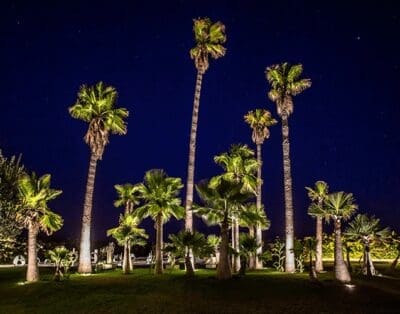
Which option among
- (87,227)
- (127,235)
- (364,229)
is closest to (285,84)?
(364,229)

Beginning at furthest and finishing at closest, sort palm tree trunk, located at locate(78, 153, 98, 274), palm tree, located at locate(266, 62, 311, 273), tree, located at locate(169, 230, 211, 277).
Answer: palm tree, located at locate(266, 62, 311, 273) < palm tree trunk, located at locate(78, 153, 98, 274) < tree, located at locate(169, 230, 211, 277)

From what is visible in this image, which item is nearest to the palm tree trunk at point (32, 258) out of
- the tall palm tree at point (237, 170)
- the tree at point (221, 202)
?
the tree at point (221, 202)

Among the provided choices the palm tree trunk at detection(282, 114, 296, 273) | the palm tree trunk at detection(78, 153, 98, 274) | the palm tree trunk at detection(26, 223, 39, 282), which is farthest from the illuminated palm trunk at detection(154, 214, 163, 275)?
the palm tree trunk at detection(282, 114, 296, 273)

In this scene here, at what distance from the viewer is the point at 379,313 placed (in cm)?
2044

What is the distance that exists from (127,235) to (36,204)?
9.86m

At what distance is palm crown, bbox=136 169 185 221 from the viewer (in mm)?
36594

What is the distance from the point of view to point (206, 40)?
42750 millimetres

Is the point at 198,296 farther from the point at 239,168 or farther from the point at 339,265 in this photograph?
the point at 239,168

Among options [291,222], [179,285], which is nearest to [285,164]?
[291,222]

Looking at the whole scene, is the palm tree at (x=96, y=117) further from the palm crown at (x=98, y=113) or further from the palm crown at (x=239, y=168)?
the palm crown at (x=239, y=168)

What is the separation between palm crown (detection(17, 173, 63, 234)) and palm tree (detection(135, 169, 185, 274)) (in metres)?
7.45

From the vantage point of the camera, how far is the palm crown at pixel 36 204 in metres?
30.5

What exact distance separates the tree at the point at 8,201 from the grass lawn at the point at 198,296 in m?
7.74

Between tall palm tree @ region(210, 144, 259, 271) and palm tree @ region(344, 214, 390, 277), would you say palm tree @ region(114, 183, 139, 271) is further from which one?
palm tree @ region(344, 214, 390, 277)
